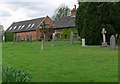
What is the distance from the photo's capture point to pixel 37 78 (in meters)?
10.9

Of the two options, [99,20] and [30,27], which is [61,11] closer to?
[30,27]

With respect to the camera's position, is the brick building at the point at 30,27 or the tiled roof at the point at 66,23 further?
the brick building at the point at 30,27

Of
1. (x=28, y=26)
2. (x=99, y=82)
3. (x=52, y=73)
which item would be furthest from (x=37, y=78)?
(x=28, y=26)

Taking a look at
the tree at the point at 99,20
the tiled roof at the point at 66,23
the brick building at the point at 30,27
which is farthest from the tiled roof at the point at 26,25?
the tree at the point at 99,20

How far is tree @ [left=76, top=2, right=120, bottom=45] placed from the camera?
36469mm

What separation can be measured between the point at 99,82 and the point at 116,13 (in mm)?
27540

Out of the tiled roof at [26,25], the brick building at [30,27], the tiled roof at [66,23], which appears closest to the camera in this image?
the tiled roof at [66,23]

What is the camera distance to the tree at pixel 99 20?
3647cm

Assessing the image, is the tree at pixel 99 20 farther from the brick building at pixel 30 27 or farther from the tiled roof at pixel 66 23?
the brick building at pixel 30 27

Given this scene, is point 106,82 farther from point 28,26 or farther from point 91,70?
point 28,26

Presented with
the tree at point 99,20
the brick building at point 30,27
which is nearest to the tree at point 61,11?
the brick building at point 30,27

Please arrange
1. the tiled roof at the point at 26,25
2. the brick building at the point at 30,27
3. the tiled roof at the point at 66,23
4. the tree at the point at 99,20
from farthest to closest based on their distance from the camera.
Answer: the tiled roof at the point at 26,25 < the brick building at the point at 30,27 < the tiled roof at the point at 66,23 < the tree at the point at 99,20

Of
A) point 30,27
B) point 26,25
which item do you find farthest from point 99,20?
point 26,25

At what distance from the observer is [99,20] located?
36.7 meters
